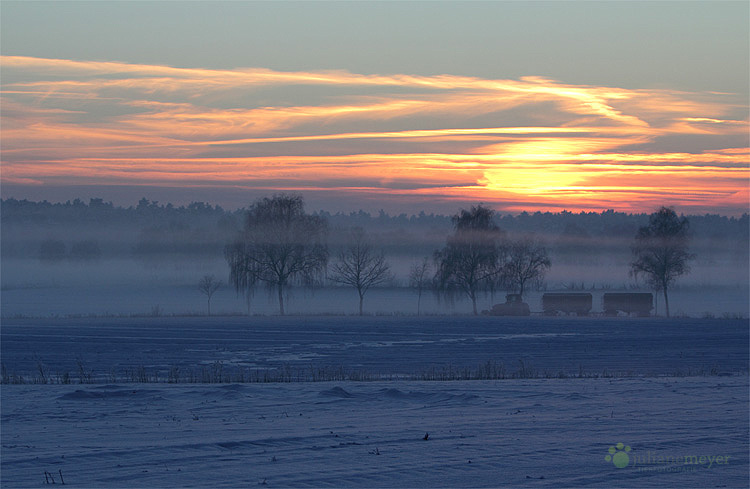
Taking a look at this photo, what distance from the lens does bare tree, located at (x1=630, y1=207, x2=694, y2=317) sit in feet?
232

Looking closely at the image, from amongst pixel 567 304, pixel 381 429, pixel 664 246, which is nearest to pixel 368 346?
pixel 381 429

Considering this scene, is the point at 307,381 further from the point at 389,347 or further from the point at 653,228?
the point at 653,228

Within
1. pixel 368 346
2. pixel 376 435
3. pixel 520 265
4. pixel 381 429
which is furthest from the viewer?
pixel 520 265

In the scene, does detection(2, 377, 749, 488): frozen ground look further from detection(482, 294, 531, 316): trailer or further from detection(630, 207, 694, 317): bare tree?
detection(630, 207, 694, 317): bare tree

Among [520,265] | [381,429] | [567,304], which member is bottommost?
[567,304]

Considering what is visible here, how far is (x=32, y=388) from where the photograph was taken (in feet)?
57.5

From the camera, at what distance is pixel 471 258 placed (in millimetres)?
73000

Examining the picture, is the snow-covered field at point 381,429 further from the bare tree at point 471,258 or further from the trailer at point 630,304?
the bare tree at point 471,258

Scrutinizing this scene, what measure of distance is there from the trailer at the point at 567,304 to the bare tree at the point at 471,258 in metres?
6.96

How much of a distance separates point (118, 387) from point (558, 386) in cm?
997

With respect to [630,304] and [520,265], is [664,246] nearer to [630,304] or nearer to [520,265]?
[630,304]

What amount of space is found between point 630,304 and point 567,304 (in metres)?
5.50

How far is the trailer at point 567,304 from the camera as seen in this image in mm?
67688

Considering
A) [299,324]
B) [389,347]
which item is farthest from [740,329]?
[299,324]
